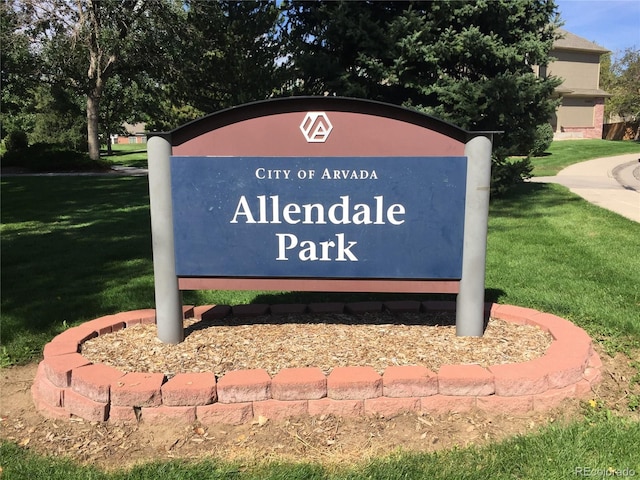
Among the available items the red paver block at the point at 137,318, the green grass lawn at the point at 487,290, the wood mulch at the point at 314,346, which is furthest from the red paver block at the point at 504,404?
the red paver block at the point at 137,318

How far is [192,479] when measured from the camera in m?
2.34

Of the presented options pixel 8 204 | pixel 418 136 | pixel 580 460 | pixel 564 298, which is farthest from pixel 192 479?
pixel 8 204

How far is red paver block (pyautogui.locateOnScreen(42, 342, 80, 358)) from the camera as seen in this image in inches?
128

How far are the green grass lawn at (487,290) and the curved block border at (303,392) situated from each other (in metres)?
0.28

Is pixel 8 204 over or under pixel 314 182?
→ under

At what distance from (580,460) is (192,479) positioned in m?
1.79

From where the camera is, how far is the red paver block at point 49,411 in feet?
9.57

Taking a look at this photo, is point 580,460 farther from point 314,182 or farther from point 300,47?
point 300,47

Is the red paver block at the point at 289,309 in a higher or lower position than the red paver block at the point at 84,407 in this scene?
higher

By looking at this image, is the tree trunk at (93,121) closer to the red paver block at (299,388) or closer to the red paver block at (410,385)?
the red paver block at (299,388)

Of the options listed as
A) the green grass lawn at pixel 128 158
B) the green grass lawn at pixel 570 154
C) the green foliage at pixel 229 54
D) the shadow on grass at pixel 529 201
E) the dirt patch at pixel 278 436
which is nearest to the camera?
the dirt patch at pixel 278 436

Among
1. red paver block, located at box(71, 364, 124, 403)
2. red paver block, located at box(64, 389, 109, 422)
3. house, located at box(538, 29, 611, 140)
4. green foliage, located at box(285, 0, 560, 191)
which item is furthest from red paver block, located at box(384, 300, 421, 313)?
house, located at box(538, 29, 611, 140)

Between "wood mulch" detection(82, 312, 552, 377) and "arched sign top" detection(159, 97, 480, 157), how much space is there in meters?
1.25

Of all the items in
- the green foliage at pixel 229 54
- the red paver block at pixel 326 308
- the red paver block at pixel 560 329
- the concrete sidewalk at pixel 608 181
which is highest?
the green foliage at pixel 229 54
